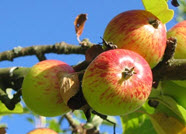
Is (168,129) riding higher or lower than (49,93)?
lower

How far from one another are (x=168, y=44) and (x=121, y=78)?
0.33m

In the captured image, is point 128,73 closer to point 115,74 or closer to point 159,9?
point 115,74

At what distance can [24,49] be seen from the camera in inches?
87.2

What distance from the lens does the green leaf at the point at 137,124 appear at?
2.06 m

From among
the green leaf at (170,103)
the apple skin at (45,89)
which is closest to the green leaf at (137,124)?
the green leaf at (170,103)

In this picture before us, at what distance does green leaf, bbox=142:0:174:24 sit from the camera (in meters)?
1.46

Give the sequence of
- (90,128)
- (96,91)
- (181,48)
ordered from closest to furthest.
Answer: (96,91)
(181,48)
(90,128)

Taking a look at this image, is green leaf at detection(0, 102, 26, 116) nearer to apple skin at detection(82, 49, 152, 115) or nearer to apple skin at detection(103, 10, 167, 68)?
Answer: apple skin at detection(103, 10, 167, 68)

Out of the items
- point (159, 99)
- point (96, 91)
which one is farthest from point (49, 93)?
point (159, 99)

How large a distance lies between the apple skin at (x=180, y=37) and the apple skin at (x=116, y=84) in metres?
0.35

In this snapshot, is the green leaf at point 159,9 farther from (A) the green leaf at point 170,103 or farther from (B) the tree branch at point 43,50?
(B) the tree branch at point 43,50

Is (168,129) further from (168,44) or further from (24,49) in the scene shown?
(24,49)

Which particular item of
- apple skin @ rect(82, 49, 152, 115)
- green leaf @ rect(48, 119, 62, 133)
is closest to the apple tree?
apple skin @ rect(82, 49, 152, 115)

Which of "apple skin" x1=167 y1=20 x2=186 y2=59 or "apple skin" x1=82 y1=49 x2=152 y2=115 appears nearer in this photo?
"apple skin" x1=82 y1=49 x2=152 y2=115
